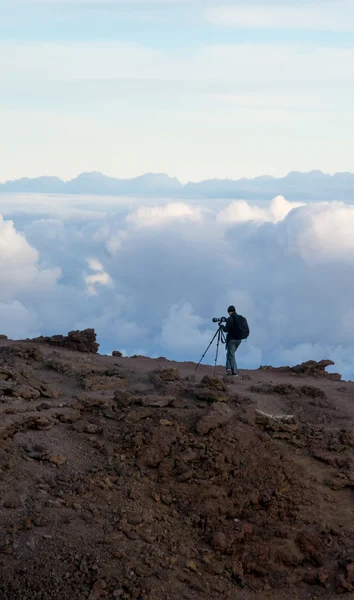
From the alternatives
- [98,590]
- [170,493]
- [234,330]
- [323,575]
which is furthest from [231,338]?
[98,590]

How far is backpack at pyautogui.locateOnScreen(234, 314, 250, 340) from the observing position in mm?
22125

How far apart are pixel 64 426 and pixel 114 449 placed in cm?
120

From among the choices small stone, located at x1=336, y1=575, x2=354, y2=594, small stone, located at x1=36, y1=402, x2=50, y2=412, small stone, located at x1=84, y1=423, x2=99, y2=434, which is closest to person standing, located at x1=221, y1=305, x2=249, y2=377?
small stone, located at x1=36, y1=402, x2=50, y2=412

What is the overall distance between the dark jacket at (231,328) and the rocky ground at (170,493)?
132 inches

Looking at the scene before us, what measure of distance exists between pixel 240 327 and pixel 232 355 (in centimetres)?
96

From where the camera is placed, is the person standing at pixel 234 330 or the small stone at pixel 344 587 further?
the person standing at pixel 234 330

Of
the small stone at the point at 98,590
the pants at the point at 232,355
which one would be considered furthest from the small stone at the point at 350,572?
the pants at the point at 232,355

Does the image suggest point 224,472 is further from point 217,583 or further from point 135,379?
point 135,379

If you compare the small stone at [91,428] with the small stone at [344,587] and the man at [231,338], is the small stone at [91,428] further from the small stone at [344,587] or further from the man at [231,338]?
the man at [231,338]

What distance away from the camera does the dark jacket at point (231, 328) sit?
22.2 meters

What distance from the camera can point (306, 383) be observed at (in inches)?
893

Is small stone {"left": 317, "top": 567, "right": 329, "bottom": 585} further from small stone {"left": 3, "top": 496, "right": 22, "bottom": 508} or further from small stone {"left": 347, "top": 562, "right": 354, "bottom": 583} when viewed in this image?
small stone {"left": 3, "top": 496, "right": 22, "bottom": 508}

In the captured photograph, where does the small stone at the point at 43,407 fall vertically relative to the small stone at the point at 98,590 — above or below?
above

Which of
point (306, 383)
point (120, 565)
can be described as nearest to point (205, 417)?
point (120, 565)
